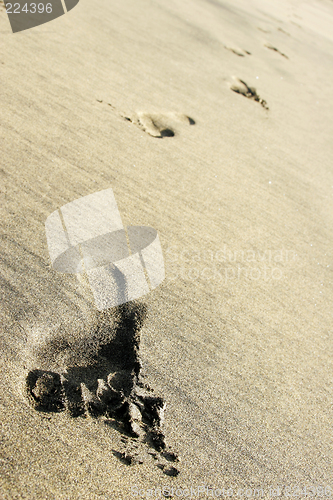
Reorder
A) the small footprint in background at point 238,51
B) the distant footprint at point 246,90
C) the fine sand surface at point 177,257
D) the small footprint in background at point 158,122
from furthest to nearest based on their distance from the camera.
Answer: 1. the small footprint in background at point 238,51
2. the distant footprint at point 246,90
3. the small footprint in background at point 158,122
4. the fine sand surface at point 177,257

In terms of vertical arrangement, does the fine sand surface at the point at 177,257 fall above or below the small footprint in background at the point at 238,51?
below

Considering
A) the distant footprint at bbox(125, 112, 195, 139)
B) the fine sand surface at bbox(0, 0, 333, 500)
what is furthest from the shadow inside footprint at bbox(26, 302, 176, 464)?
the distant footprint at bbox(125, 112, 195, 139)

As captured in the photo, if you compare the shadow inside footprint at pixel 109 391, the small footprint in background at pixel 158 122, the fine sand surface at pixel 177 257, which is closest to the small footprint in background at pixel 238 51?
the fine sand surface at pixel 177 257

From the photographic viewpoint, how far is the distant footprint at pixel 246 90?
8.65 feet

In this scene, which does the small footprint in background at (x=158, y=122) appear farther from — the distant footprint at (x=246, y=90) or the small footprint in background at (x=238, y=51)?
the small footprint in background at (x=238, y=51)

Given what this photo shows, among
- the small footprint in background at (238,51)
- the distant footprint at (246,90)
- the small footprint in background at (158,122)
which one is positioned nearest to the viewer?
the small footprint in background at (158,122)

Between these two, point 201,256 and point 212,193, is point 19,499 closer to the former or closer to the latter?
point 201,256

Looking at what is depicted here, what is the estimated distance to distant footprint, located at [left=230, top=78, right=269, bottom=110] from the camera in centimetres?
264

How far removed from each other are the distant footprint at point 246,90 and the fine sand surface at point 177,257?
17mm

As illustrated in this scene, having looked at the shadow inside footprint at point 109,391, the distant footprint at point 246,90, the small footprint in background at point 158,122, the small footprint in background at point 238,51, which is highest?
the small footprint in background at point 238,51

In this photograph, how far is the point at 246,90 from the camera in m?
2.70

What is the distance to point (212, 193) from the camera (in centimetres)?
179

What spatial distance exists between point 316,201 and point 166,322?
1259mm

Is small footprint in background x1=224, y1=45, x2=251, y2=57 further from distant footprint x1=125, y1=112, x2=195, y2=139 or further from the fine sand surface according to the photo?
distant footprint x1=125, y1=112, x2=195, y2=139
